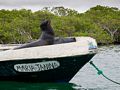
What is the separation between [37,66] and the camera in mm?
15188

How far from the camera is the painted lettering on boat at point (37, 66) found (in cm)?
1515

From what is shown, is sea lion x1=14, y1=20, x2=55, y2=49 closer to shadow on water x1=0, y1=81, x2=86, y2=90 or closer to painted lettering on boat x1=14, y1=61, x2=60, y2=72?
painted lettering on boat x1=14, y1=61, x2=60, y2=72

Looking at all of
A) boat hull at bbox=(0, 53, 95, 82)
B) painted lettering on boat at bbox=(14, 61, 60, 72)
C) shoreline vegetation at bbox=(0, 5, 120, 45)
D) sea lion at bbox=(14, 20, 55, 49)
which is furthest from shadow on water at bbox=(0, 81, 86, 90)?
shoreline vegetation at bbox=(0, 5, 120, 45)

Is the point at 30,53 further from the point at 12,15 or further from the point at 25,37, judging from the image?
the point at 12,15

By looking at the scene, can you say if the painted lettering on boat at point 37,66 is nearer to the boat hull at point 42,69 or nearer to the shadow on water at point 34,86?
the boat hull at point 42,69

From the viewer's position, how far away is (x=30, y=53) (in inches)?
588

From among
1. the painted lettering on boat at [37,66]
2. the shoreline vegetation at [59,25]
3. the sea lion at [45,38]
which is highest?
the sea lion at [45,38]

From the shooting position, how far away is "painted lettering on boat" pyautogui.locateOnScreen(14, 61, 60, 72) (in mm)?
15148

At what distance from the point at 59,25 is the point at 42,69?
4777cm

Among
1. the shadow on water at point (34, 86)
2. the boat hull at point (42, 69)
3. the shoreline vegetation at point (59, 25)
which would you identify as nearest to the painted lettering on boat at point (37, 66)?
the boat hull at point (42, 69)

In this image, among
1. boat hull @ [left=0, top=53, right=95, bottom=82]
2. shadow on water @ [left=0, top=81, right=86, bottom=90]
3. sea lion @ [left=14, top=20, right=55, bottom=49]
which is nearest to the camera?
shadow on water @ [left=0, top=81, right=86, bottom=90]

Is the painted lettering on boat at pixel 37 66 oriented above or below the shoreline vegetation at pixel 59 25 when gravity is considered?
above

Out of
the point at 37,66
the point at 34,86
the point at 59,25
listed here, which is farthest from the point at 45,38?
the point at 59,25

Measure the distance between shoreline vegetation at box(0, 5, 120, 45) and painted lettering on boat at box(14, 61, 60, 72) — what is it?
36.4 meters
